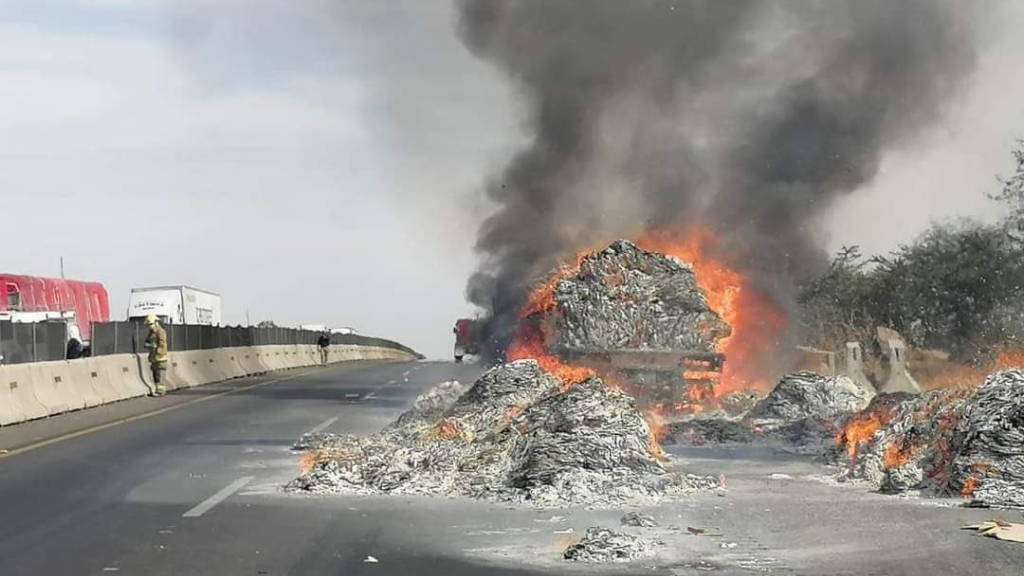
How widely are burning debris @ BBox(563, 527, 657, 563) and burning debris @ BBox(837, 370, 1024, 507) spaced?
3.62m

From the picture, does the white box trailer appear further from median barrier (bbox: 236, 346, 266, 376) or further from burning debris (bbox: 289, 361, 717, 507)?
burning debris (bbox: 289, 361, 717, 507)

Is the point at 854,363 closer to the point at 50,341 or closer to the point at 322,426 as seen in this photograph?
the point at 322,426

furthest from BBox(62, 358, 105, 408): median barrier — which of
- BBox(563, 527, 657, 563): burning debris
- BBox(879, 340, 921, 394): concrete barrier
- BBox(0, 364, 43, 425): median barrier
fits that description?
BBox(563, 527, 657, 563): burning debris

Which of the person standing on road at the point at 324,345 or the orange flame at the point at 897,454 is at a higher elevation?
the person standing on road at the point at 324,345

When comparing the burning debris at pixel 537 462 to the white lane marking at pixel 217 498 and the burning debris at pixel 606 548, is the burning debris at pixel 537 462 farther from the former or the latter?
the burning debris at pixel 606 548

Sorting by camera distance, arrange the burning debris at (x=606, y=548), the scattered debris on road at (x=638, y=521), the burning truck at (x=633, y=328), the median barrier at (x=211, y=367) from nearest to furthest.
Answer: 1. the burning debris at (x=606, y=548)
2. the scattered debris on road at (x=638, y=521)
3. the burning truck at (x=633, y=328)
4. the median barrier at (x=211, y=367)

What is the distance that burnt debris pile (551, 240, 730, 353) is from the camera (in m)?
22.0

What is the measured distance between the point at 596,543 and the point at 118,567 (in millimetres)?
3101

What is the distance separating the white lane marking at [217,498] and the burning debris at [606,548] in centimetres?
354

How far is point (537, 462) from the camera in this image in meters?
13.4

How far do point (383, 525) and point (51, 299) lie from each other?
38.9 m

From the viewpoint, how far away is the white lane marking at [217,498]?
38.8 ft

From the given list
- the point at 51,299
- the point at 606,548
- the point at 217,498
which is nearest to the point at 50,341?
the point at 51,299

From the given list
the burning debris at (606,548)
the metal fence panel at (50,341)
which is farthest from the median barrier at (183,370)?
the burning debris at (606,548)
